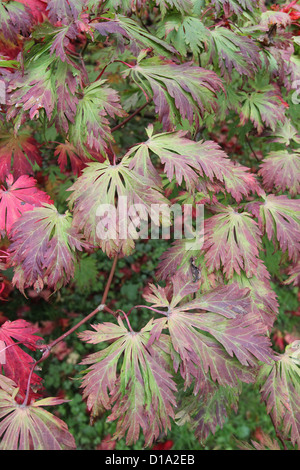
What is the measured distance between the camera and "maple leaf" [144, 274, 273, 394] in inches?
42.6

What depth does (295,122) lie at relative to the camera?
1.96 metres

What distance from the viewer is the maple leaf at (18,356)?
1.22 m

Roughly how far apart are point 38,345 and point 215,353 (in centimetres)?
57

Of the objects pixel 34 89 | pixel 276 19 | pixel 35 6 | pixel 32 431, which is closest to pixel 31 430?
pixel 32 431

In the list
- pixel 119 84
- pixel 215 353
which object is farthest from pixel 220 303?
pixel 119 84

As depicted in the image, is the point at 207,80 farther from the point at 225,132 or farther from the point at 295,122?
the point at 225,132

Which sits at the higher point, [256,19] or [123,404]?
[256,19]

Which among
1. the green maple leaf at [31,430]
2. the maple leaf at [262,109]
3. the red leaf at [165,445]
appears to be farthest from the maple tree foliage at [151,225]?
the red leaf at [165,445]

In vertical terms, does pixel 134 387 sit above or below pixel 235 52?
below

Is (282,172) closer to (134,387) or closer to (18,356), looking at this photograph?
(134,387)

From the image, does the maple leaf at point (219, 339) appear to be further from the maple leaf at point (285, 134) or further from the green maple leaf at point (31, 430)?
the maple leaf at point (285, 134)

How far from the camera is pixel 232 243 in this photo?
1278 millimetres

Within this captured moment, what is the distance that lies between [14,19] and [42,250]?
86cm

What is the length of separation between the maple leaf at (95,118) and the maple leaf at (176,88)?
0.11 metres
